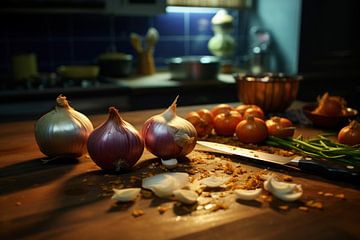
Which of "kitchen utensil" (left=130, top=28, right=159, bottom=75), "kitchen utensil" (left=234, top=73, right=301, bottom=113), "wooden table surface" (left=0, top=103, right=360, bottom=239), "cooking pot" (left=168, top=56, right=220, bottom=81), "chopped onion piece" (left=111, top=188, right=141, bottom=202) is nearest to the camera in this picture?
"wooden table surface" (left=0, top=103, right=360, bottom=239)

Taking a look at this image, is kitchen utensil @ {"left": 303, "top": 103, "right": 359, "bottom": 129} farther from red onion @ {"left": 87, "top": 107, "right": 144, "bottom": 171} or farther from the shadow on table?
the shadow on table

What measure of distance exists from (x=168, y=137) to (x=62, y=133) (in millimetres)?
243

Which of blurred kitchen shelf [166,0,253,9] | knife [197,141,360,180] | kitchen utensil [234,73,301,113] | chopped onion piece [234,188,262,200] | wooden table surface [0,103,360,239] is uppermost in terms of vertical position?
blurred kitchen shelf [166,0,253,9]

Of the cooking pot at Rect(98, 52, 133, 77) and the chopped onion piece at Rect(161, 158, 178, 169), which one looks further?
the cooking pot at Rect(98, 52, 133, 77)

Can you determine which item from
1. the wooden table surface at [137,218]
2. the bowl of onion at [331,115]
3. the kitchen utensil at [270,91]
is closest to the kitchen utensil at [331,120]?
the bowl of onion at [331,115]

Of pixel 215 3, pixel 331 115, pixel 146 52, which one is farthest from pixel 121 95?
pixel 331 115

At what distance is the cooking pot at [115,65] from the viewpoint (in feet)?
8.56

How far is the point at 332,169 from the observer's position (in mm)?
870

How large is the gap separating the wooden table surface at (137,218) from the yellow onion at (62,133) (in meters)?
0.07

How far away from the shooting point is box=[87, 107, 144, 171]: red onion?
895 mm

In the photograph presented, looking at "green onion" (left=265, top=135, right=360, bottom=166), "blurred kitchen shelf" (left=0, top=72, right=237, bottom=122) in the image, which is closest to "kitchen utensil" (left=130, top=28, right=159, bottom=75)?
"blurred kitchen shelf" (left=0, top=72, right=237, bottom=122)

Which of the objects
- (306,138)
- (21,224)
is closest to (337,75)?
(306,138)

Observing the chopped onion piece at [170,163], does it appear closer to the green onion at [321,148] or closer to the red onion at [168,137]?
the red onion at [168,137]

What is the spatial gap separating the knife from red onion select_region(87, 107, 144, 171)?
0.79 ft
